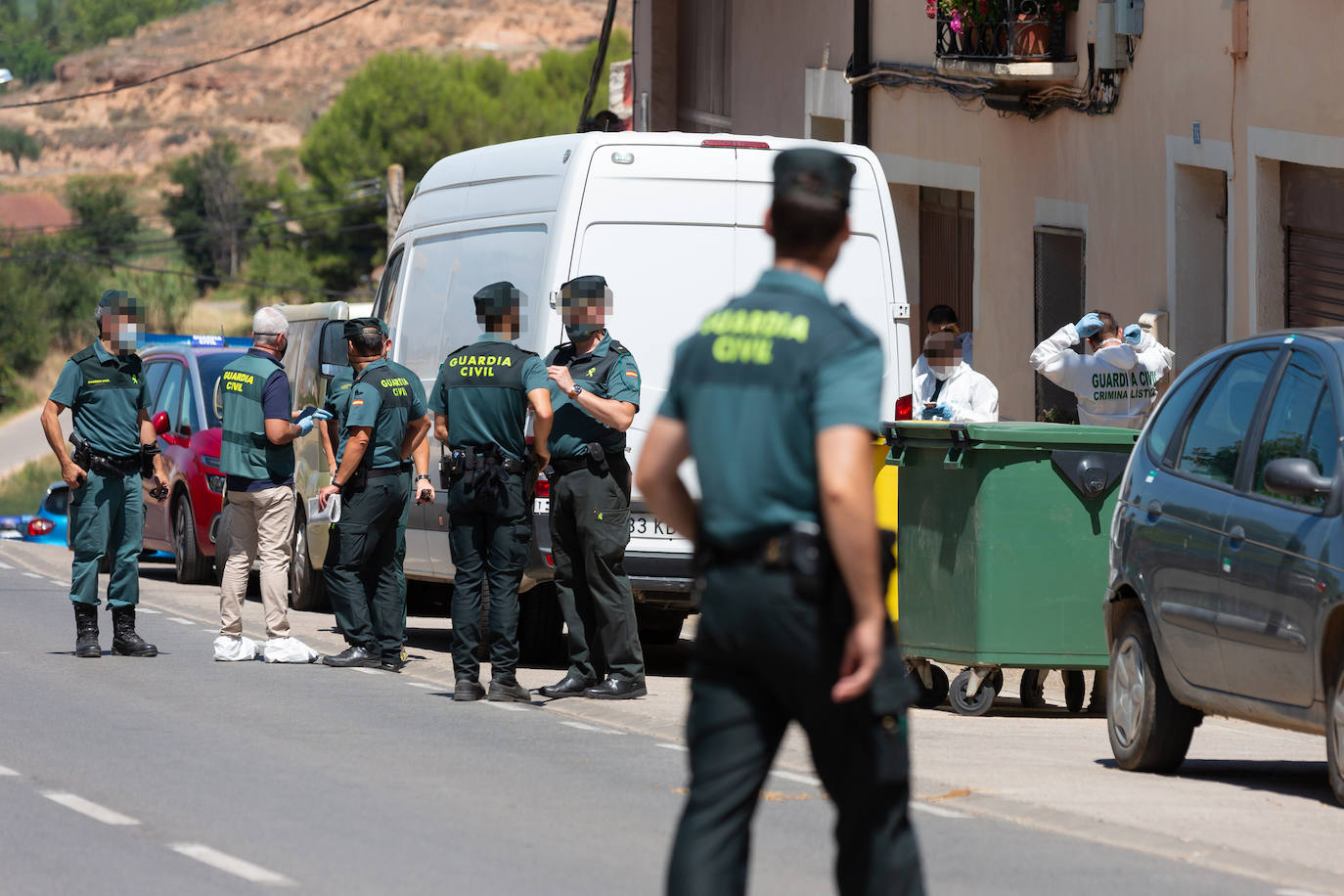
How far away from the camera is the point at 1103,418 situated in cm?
1350

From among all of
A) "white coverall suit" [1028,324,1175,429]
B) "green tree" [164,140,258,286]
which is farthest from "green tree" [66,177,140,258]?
"white coverall suit" [1028,324,1175,429]

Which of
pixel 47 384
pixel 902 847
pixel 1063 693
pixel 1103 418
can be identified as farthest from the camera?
pixel 47 384

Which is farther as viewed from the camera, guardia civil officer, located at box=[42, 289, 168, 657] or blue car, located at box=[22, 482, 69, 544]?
blue car, located at box=[22, 482, 69, 544]

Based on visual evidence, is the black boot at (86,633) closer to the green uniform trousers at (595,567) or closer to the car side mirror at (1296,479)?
the green uniform trousers at (595,567)

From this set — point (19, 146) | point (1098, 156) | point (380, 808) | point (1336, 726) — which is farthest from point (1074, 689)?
point (19, 146)

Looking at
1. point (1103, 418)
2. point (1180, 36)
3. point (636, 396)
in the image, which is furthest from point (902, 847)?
point (1180, 36)

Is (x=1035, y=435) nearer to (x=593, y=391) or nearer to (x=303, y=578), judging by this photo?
(x=593, y=391)

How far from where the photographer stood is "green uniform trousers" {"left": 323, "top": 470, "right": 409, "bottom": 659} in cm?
1221

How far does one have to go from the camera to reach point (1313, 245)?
45.3 ft

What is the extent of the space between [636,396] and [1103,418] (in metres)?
3.90

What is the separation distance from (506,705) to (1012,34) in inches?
Result: 327

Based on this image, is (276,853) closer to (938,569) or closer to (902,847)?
(902,847)

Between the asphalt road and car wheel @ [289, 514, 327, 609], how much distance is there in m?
4.78

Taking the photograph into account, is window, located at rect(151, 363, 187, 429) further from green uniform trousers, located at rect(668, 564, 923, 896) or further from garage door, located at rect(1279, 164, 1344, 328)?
green uniform trousers, located at rect(668, 564, 923, 896)
